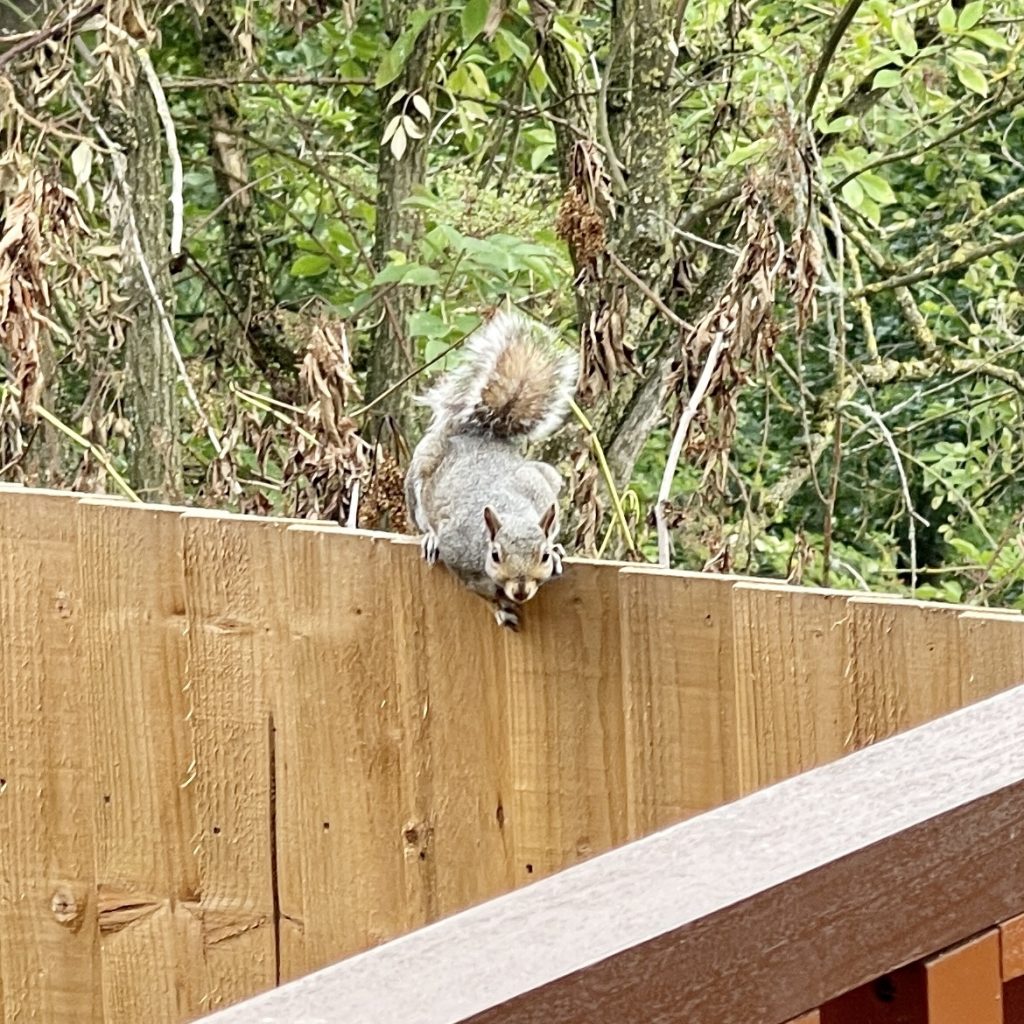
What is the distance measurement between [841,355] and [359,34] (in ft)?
4.05

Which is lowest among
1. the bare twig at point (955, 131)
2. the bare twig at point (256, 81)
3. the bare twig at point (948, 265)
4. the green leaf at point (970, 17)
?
the bare twig at point (948, 265)

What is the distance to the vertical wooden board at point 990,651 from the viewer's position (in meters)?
1.11

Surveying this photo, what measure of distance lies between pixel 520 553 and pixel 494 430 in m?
0.43

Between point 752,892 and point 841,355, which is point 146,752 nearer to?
point 752,892

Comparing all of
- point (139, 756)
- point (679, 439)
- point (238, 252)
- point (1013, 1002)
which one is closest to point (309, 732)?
point (139, 756)

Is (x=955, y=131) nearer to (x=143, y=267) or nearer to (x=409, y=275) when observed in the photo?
(x=409, y=275)

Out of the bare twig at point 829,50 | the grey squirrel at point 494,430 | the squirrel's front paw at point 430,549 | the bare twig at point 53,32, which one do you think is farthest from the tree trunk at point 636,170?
the squirrel's front paw at point 430,549

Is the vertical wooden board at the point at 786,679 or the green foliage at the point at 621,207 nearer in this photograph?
the vertical wooden board at the point at 786,679

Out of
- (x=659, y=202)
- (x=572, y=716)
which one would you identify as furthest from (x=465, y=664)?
(x=659, y=202)

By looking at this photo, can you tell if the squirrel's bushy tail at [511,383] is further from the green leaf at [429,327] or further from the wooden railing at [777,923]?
the wooden railing at [777,923]

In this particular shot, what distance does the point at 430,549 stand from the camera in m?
1.49

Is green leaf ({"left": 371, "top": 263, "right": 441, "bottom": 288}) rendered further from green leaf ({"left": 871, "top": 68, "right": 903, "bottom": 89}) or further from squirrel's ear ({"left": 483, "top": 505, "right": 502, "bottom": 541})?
green leaf ({"left": 871, "top": 68, "right": 903, "bottom": 89})

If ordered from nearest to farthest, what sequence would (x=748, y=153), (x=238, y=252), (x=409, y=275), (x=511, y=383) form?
1. (x=511, y=383)
2. (x=409, y=275)
3. (x=748, y=153)
4. (x=238, y=252)

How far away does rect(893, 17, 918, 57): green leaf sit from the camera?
8.14 feet
